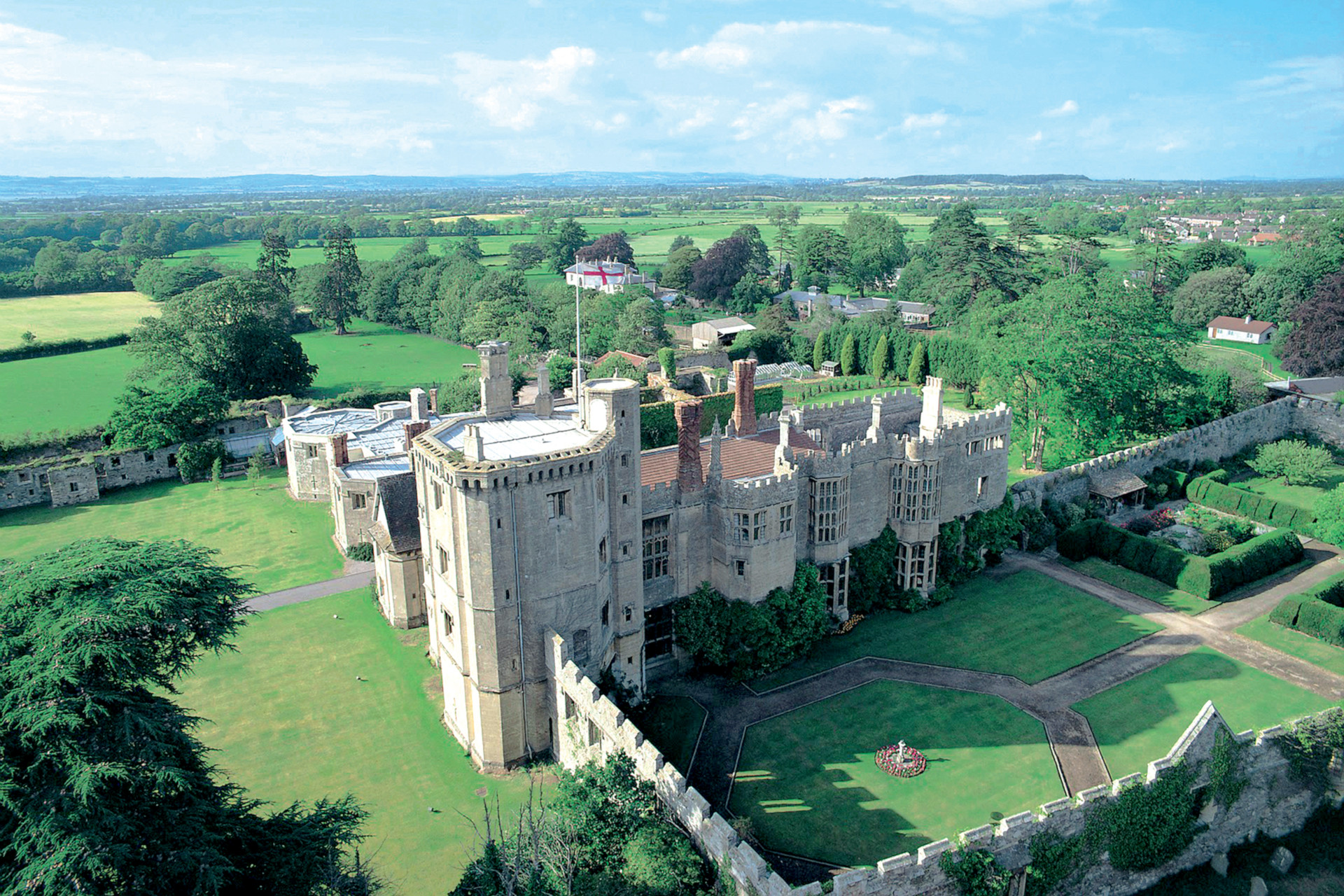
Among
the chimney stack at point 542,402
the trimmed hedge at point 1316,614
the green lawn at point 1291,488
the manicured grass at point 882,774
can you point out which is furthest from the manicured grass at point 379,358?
the trimmed hedge at point 1316,614

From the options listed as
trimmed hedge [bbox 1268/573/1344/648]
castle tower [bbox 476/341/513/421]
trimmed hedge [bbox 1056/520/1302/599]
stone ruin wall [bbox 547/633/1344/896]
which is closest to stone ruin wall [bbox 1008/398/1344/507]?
trimmed hedge [bbox 1056/520/1302/599]

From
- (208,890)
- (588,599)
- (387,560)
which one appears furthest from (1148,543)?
(208,890)

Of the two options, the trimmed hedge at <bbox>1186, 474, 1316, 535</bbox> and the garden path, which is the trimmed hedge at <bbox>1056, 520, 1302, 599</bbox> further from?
the trimmed hedge at <bbox>1186, 474, 1316, 535</bbox>

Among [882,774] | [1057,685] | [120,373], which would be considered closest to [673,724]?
[882,774]

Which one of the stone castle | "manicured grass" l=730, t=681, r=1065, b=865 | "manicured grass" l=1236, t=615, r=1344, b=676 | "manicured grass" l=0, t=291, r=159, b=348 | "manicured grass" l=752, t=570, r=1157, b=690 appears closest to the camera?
"manicured grass" l=730, t=681, r=1065, b=865

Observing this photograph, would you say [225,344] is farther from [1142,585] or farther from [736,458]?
[1142,585]

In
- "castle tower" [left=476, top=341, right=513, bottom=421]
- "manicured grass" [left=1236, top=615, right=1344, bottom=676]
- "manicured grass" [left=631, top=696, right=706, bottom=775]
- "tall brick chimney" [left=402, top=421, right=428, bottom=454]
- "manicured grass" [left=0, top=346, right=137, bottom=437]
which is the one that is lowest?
"manicured grass" [left=1236, top=615, right=1344, bottom=676]

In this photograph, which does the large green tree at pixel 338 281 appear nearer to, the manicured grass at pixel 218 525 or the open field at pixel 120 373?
the open field at pixel 120 373
